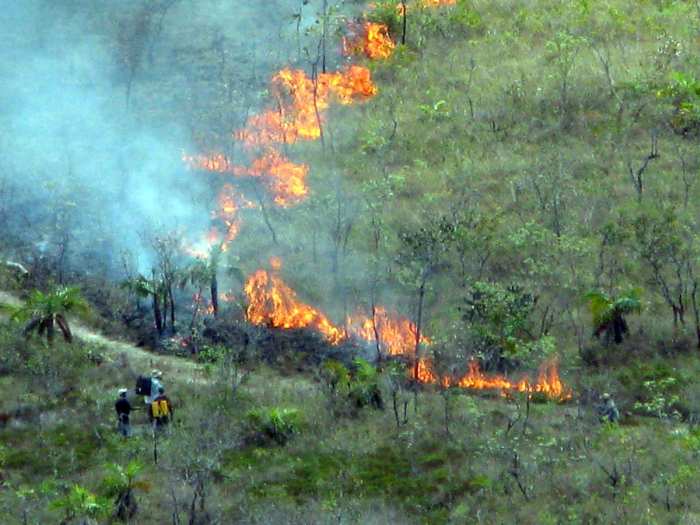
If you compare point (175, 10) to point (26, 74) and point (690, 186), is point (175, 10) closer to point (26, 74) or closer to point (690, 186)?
point (26, 74)

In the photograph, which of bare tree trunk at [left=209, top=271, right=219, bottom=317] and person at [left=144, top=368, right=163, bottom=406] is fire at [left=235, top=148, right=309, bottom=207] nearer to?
bare tree trunk at [left=209, top=271, right=219, bottom=317]

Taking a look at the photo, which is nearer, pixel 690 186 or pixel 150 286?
pixel 150 286

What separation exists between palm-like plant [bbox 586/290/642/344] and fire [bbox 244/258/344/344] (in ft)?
22.8

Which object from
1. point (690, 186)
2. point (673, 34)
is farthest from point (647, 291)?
point (673, 34)

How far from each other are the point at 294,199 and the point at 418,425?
13655 millimetres

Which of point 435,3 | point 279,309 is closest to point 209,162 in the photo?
point 279,309

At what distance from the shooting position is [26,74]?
51.9m

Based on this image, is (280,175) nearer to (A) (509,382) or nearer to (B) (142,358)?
(B) (142,358)

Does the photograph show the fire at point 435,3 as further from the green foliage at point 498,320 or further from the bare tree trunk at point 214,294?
the bare tree trunk at point 214,294

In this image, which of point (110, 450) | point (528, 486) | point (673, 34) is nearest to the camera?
point (528, 486)

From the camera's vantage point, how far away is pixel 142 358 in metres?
35.2

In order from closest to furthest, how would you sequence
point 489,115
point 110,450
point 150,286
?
point 110,450 < point 150,286 < point 489,115

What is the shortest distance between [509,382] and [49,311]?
12.1m

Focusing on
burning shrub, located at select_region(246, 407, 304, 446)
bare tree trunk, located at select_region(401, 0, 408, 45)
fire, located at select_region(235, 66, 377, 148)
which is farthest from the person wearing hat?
bare tree trunk, located at select_region(401, 0, 408, 45)
